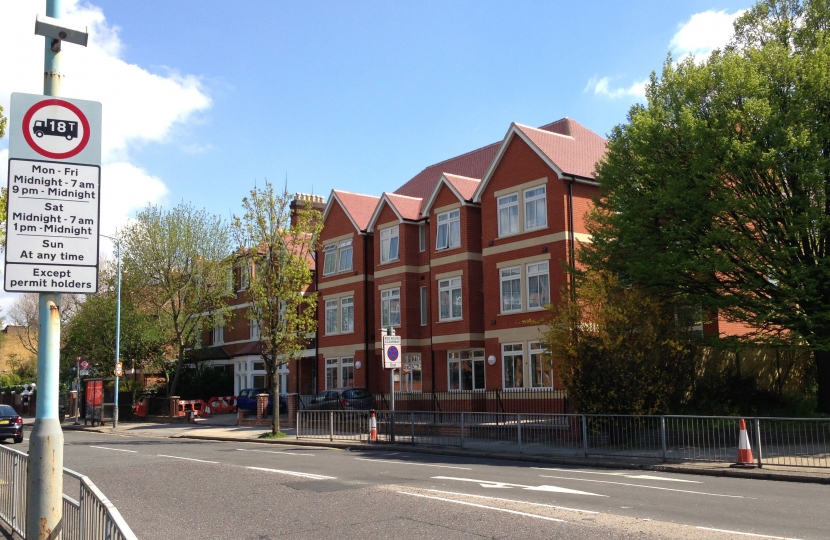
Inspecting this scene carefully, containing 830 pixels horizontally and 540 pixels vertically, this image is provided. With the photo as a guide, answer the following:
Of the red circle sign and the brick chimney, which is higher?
the brick chimney

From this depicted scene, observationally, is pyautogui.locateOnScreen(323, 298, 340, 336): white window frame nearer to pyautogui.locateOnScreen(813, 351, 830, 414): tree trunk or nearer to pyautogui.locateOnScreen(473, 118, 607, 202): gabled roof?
pyautogui.locateOnScreen(473, 118, 607, 202): gabled roof

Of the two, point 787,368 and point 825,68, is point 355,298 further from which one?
point 825,68

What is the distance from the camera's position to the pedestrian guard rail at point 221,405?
44.8 meters

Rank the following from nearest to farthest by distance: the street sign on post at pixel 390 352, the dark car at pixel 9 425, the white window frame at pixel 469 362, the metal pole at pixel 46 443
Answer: the metal pole at pixel 46 443 → the street sign on post at pixel 390 352 → the dark car at pixel 9 425 → the white window frame at pixel 469 362

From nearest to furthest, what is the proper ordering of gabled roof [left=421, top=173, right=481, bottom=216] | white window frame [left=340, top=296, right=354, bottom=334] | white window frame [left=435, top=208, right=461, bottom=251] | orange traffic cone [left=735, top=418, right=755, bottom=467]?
orange traffic cone [left=735, top=418, right=755, bottom=467], gabled roof [left=421, top=173, right=481, bottom=216], white window frame [left=435, top=208, right=461, bottom=251], white window frame [left=340, top=296, right=354, bottom=334]

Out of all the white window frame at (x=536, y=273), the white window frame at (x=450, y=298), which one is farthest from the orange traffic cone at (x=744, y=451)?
the white window frame at (x=450, y=298)

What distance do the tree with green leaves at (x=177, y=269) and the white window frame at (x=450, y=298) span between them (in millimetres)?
14921

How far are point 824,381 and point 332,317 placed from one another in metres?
24.6

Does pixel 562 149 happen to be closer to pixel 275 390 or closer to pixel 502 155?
pixel 502 155

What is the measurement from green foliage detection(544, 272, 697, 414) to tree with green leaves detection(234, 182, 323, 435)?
10.4m

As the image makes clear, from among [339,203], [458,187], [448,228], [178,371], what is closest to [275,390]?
[448,228]

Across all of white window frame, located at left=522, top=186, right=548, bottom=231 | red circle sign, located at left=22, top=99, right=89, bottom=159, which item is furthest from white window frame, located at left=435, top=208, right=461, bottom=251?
red circle sign, located at left=22, top=99, right=89, bottom=159

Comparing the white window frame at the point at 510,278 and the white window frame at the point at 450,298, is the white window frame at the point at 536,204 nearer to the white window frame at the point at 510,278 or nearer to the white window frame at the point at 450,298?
the white window frame at the point at 510,278

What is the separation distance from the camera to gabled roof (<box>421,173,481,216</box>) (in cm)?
3394
